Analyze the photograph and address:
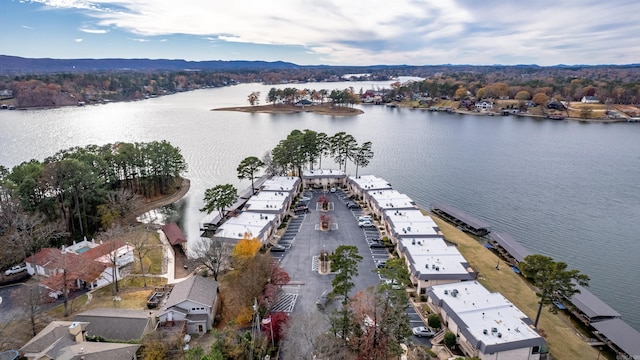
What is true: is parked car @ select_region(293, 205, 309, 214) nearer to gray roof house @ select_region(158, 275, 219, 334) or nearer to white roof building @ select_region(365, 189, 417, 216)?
white roof building @ select_region(365, 189, 417, 216)

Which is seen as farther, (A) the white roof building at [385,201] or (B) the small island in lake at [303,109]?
(B) the small island in lake at [303,109]

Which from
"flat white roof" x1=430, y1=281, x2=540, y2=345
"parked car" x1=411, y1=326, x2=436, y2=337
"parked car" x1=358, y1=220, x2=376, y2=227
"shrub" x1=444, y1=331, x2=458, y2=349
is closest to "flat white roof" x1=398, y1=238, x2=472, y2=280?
"flat white roof" x1=430, y1=281, x2=540, y2=345

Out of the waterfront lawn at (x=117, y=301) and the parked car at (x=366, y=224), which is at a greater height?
the parked car at (x=366, y=224)

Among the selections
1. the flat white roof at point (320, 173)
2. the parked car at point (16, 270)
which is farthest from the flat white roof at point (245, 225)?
the parked car at point (16, 270)

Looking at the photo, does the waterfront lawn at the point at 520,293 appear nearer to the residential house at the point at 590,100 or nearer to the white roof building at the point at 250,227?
the white roof building at the point at 250,227

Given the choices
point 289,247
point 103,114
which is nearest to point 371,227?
point 289,247

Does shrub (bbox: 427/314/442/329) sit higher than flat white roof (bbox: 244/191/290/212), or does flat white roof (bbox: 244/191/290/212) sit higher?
flat white roof (bbox: 244/191/290/212)

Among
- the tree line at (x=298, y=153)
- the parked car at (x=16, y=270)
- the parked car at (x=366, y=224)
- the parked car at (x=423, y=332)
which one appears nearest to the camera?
the parked car at (x=423, y=332)

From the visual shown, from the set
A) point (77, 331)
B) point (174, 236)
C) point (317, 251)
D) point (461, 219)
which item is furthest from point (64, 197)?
point (461, 219)
